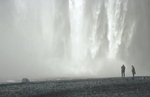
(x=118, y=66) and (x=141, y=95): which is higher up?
(x=118, y=66)

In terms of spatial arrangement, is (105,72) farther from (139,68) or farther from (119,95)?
(119,95)

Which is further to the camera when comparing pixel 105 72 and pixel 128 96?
pixel 105 72

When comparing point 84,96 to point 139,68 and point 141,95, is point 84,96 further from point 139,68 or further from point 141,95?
point 139,68

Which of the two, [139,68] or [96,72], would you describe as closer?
[96,72]

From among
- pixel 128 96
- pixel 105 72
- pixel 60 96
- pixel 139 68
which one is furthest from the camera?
pixel 139 68

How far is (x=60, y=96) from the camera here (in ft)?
75.5

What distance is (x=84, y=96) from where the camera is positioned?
2202cm

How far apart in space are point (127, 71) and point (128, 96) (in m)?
75.7

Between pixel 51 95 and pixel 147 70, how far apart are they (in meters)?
90.9

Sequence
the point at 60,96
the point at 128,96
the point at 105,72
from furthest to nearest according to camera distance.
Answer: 1. the point at 105,72
2. the point at 60,96
3. the point at 128,96

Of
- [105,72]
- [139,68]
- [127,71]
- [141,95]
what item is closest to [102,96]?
[141,95]

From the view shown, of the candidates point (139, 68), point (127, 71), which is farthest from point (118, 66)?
point (139, 68)

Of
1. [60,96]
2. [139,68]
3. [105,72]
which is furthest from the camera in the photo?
[139,68]

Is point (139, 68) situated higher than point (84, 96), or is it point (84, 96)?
point (139, 68)
